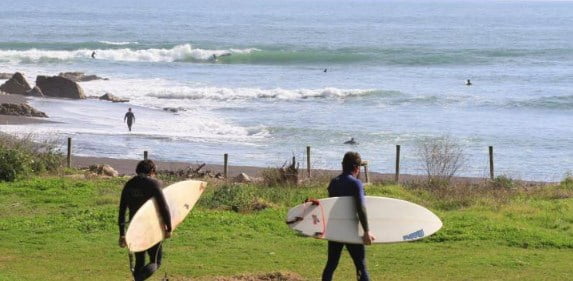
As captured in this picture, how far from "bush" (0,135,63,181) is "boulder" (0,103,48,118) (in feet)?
49.5

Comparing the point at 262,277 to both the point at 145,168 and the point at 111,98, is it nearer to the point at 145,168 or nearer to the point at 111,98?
the point at 145,168

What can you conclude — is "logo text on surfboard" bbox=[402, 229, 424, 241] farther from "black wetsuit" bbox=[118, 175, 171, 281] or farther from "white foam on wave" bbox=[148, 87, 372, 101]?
"white foam on wave" bbox=[148, 87, 372, 101]

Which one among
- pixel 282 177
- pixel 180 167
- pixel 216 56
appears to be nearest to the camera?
pixel 282 177

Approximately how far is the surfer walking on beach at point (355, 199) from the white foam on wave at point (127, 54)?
67.2m

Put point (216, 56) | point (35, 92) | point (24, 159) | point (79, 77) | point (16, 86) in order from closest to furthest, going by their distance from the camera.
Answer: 1. point (24, 159)
2. point (35, 92)
3. point (16, 86)
4. point (79, 77)
5. point (216, 56)

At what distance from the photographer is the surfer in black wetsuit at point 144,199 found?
10.5 meters

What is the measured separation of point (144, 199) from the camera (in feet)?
34.6

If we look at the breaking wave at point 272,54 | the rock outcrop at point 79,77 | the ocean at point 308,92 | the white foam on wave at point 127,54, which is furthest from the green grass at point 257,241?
the breaking wave at point 272,54

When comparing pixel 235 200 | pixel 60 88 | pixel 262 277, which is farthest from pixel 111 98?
pixel 262 277

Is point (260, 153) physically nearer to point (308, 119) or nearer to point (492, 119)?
point (308, 119)

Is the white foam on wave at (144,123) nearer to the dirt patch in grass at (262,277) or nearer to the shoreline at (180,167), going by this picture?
the shoreline at (180,167)

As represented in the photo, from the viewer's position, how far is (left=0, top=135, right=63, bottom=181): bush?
2028cm

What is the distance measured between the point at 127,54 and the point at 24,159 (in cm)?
6176

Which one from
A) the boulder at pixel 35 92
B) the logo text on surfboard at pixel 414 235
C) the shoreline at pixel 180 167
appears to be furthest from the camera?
the boulder at pixel 35 92
